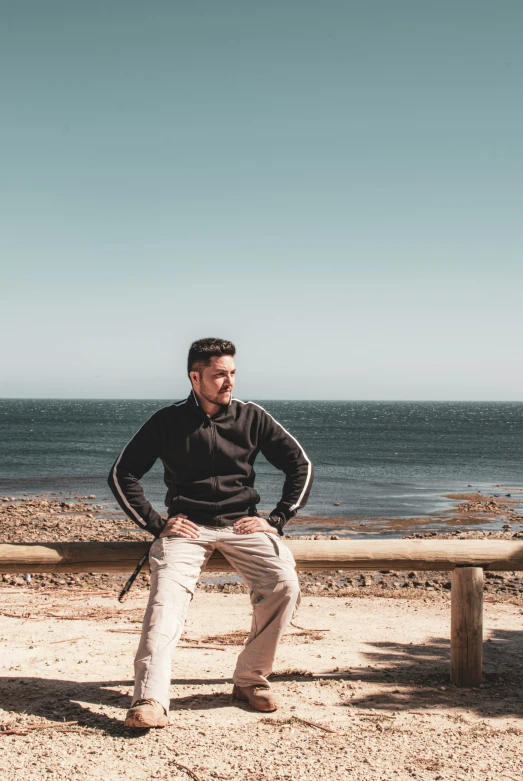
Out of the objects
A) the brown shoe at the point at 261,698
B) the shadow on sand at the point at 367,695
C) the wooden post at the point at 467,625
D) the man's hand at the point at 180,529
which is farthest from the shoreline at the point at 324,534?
the man's hand at the point at 180,529

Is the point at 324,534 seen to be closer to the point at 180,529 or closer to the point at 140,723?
the point at 180,529

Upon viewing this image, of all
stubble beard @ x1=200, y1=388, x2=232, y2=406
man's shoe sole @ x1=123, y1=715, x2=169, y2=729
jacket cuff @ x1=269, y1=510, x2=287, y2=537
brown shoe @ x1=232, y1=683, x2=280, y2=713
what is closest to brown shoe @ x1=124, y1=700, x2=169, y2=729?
man's shoe sole @ x1=123, y1=715, x2=169, y2=729

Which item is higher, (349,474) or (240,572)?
(240,572)

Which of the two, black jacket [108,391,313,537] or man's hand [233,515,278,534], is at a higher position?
black jacket [108,391,313,537]

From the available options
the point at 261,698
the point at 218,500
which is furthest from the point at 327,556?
the point at 261,698

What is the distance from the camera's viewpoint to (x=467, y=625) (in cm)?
441

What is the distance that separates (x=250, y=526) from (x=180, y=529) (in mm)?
432

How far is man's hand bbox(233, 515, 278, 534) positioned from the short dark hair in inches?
39.8

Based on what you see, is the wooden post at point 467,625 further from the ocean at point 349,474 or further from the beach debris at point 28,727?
the ocean at point 349,474

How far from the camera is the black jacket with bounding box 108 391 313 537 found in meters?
4.11

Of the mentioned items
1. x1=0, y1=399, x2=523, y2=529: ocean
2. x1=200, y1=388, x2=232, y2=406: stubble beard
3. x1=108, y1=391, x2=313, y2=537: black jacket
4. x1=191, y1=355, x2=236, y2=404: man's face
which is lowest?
x1=0, y1=399, x2=523, y2=529: ocean

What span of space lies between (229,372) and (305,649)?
253cm

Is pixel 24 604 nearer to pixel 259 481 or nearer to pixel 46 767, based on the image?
pixel 46 767

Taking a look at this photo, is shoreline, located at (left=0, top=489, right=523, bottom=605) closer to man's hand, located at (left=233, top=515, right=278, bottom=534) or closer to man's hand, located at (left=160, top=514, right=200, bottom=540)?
man's hand, located at (left=233, top=515, right=278, bottom=534)
